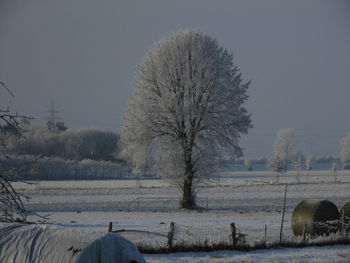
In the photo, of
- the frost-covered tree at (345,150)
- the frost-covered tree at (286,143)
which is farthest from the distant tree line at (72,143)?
the frost-covered tree at (345,150)

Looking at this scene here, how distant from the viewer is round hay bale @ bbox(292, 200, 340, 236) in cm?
1983

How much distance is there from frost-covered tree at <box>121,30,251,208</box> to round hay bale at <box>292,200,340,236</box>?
14879 mm

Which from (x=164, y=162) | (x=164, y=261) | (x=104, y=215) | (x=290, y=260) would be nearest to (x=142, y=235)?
(x=164, y=261)

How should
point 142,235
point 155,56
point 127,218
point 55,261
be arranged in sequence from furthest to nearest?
point 155,56
point 127,218
point 142,235
point 55,261

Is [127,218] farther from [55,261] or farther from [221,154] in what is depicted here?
[55,261]

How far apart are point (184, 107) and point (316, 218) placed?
16.5m

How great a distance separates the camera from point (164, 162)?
3575 centimetres

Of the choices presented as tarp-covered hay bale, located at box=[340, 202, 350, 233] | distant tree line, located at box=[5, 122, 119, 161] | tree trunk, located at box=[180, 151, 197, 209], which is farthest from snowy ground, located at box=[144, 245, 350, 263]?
distant tree line, located at box=[5, 122, 119, 161]

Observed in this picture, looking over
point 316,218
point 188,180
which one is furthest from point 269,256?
point 188,180

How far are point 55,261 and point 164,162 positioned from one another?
2788cm

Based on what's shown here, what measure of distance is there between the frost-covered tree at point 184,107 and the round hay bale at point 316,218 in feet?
48.8

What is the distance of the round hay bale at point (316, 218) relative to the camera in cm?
1983

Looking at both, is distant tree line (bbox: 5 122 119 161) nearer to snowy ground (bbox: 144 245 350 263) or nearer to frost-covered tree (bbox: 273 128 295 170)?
frost-covered tree (bbox: 273 128 295 170)

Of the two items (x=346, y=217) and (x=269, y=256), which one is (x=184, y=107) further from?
(x=269, y=256)
